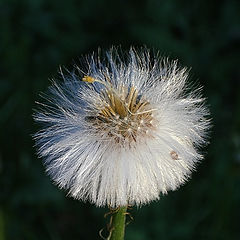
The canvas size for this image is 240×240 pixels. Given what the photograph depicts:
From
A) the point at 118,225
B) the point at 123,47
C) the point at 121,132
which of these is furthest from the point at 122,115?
the point at 123,47

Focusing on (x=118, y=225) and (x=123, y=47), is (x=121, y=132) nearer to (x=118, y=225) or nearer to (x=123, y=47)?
(x=118, y=225)

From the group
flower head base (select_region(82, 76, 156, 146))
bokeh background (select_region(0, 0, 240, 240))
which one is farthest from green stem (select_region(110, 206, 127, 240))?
bokeh background (select_region(0, 0, 240, 240))

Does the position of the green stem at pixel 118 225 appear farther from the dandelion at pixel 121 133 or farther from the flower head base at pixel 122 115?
the flower head base at pixel 122 115

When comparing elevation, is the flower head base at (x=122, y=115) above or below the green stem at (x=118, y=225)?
above

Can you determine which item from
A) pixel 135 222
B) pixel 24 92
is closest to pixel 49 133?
pixel 135 222

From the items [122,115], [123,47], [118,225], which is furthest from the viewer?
[123,47]

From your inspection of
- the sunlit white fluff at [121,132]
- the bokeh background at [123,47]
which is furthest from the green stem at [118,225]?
the bokeh background at [123,47]

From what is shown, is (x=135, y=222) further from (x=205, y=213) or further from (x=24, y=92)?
(x=24, y=92)

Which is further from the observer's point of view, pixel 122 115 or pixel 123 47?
pixel 123 47
